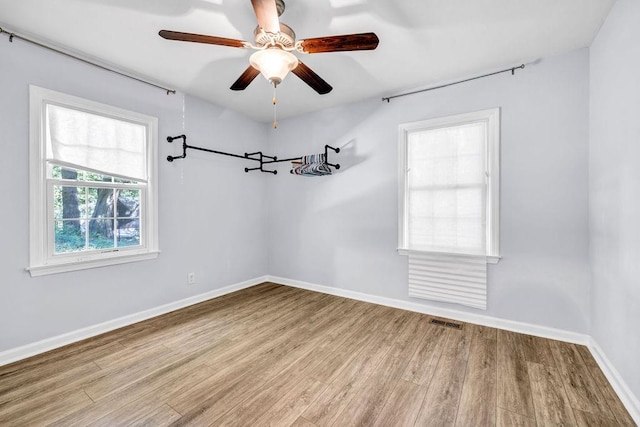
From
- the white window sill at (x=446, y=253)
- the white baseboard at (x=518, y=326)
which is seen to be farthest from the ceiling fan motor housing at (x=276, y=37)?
the white baseboard at (x=518, y=326)

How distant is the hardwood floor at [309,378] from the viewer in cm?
164

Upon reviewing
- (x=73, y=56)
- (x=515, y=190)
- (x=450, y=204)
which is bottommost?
(x=450, y=204)

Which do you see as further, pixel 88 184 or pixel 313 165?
pixel 313 165

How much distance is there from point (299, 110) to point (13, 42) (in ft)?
9.25

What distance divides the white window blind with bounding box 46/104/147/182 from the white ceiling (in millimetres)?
574

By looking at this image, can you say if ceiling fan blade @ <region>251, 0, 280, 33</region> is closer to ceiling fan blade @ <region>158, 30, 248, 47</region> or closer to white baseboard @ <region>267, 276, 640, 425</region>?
ceiling fan blade @ <region>158, 30, 248, 47</region>

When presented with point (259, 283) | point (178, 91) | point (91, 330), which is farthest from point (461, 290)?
point (178, 91)

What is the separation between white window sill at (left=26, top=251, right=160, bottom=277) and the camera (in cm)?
234

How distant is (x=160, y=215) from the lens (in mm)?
3197

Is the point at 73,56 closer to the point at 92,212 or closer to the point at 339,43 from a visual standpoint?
the point at 92,212

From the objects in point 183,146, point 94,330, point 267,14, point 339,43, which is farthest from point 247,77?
point 94,330

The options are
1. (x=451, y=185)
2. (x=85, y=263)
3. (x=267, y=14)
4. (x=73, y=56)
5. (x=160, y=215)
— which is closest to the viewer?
(x=267, y=14)

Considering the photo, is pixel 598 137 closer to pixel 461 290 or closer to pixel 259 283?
pixel 461 290

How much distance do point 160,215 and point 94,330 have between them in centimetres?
127
